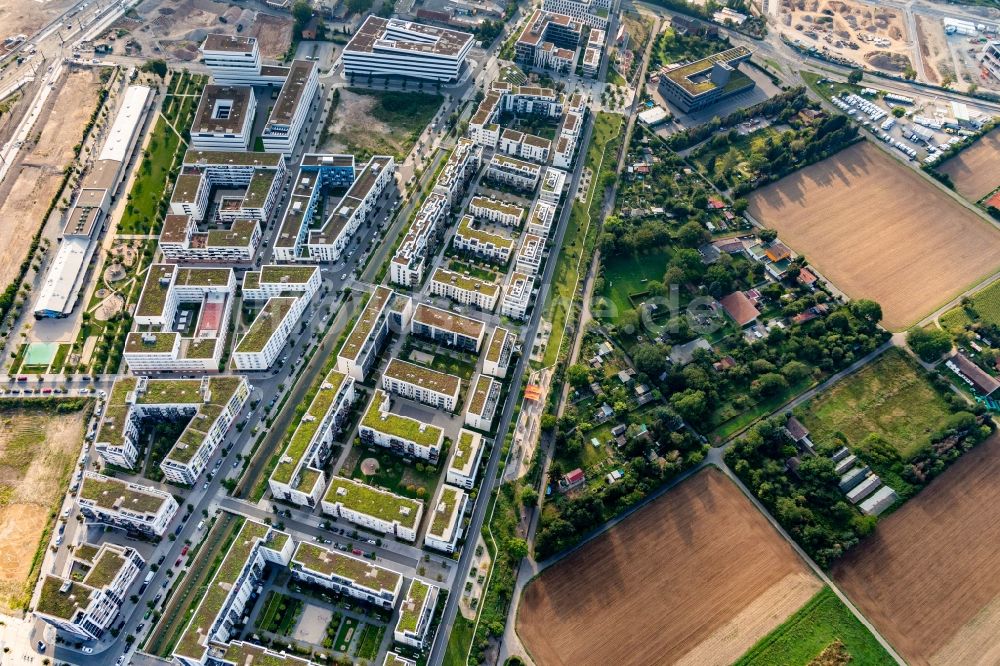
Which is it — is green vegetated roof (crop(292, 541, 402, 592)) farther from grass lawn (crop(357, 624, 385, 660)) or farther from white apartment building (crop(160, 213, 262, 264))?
white apartment building (crop(160, 213, 262, 264))

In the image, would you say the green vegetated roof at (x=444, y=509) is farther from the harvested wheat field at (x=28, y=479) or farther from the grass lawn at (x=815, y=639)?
the harvested wheat field at (x=28, y=479)

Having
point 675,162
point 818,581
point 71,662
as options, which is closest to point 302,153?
point 675,162

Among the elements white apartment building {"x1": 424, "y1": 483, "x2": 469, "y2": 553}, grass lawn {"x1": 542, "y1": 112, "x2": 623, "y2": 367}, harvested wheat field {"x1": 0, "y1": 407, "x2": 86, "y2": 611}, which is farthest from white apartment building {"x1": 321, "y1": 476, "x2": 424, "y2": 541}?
harvested wheat field {"x1": 0, "y1": 407, "x2": 86, "y2": 611}

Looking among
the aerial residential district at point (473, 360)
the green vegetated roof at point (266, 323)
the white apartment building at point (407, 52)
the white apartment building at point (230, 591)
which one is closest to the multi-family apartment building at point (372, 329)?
the aerial residential district at point (473, 360)

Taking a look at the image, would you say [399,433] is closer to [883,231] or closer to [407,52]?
[407,52]

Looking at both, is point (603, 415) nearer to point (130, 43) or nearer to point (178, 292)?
point (178, 292)
